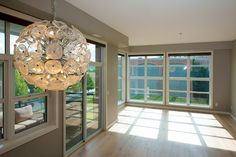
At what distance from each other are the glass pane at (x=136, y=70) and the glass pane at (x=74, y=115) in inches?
166

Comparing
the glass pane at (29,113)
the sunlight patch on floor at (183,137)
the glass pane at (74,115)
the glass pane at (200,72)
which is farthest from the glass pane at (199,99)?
the glass pane at (29,113)

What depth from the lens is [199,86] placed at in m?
6.80

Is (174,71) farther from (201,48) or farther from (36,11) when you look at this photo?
(36,11)

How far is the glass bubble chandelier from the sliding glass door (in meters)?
2.35

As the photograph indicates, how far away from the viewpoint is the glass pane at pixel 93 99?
4184 millimetres

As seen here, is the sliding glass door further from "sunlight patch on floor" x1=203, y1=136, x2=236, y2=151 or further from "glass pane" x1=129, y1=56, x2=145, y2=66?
"glass pane" x1=129, y1=56, x2=145, y2=66

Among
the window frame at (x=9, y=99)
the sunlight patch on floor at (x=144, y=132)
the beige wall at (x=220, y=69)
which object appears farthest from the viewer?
the beige wall at (x=220, y=69)

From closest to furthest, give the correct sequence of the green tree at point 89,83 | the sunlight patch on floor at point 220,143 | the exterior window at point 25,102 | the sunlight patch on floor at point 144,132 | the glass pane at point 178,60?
the exterior window at point 25,102 < the sunlight patch on floor at point 220,143 < the green tree at point 89,83 < the sunlight patch on floor at point 144,132 < the glass pane at point 178,60

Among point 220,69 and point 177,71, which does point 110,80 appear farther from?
point 220,69

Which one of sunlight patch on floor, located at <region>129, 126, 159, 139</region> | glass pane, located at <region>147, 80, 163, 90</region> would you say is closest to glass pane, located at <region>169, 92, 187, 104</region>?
glass pane, located at <region>147, 80, 163, 90</region>

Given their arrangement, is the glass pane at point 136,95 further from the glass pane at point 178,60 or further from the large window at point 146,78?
the glass pane at point 178,60

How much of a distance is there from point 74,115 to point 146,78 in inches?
176

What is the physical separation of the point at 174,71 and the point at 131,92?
6.74 ft

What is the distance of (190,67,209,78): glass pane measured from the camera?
669 centimetres
